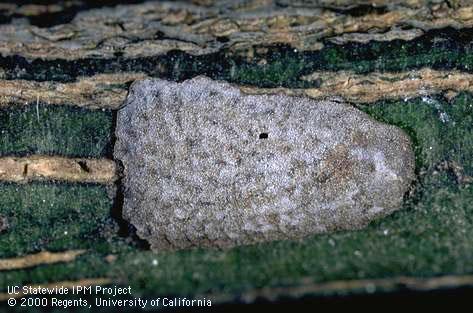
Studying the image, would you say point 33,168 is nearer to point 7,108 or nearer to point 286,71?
point 7,108

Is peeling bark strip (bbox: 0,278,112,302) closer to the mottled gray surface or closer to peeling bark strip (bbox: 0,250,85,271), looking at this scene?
peeling bark strip (bbox: 0,250,85,271)

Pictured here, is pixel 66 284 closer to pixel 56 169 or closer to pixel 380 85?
pixel 56 169

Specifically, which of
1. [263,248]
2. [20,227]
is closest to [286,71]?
[263,248]

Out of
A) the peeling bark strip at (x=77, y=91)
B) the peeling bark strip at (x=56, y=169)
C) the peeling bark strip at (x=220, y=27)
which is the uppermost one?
the peeling bark strip at (x=220, y=27)

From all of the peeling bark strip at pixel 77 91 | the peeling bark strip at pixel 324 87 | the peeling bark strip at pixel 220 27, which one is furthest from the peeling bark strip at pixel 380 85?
the peeling bark strip at pixel 77 91

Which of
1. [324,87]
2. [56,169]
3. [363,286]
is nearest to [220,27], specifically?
[324,87]

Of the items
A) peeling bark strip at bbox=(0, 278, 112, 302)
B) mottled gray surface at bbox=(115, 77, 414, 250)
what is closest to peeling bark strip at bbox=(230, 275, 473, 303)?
mottled gray surface at bbox=(115, 77, 414, 250)

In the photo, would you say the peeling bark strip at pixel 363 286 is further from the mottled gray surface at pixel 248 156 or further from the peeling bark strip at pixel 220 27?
the peeling bark strip at pixel 220 27
